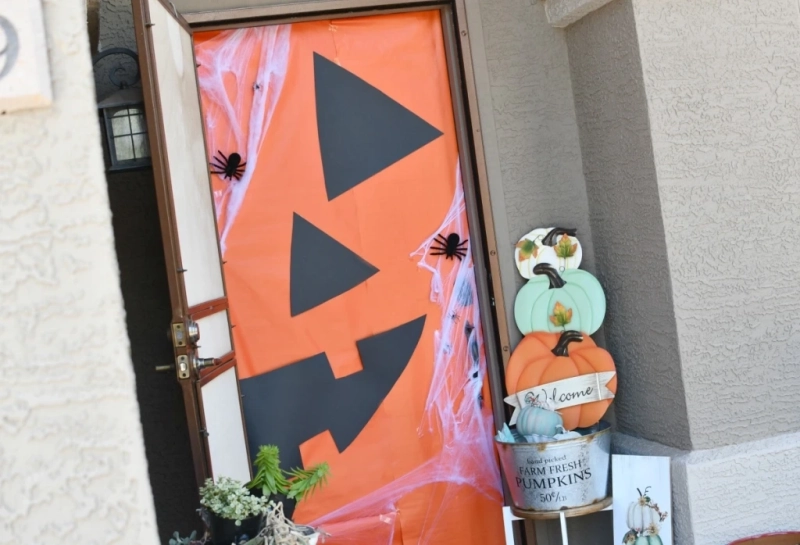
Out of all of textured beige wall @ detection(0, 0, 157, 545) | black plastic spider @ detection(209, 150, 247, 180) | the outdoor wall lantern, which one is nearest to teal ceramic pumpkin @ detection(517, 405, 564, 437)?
black plastic spider @ detection(209, 150, 247, 180)

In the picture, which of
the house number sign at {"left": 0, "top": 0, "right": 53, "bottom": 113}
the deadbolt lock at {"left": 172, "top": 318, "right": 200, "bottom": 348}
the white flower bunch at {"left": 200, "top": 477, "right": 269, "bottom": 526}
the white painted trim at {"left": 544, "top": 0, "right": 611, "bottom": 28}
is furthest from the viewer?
the white painted trim at {"left": 544, "top": 0, "right": 611, "bottom": 28}

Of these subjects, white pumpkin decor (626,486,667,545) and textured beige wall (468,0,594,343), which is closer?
white pumpkin decor (626,486,667,545)

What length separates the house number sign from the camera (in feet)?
5.33

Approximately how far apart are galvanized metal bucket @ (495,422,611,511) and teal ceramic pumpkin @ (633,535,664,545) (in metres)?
0.20

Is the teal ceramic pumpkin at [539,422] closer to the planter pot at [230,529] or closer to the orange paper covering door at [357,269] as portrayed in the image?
the orange paper covering door at [357,269]

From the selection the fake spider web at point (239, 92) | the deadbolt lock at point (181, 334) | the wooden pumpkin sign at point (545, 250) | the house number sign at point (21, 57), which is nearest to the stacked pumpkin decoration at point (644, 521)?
the wooden pumpkin sign at point (545, 250)

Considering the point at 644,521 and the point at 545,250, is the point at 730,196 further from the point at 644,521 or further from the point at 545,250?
the point at 644,521

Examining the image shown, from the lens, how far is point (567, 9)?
11.9 feet

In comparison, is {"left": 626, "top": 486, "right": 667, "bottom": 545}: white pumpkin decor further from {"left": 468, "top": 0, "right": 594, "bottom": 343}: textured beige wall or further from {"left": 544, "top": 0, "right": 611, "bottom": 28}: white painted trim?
{"left": 544, "top": 0, "right": 611, "bottom": 28}: white painted trim

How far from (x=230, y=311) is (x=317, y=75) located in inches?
40.3

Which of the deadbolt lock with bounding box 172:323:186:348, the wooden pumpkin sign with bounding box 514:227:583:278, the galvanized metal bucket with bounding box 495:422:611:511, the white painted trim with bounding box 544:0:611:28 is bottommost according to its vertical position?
the galvanized metal bucket with bounding box 495:422:611:511

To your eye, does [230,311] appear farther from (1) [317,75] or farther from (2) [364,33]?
(2) [364,33]

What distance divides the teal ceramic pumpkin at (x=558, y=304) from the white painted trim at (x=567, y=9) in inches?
40.0

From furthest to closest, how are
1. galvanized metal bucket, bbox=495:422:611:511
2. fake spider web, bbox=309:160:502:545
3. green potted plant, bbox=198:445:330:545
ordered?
fake spider web, bbox=309:160:502:545, galvanized metal bucket, bbox=495:422:611:511, green potted plant, bbox=198:445:330:545
